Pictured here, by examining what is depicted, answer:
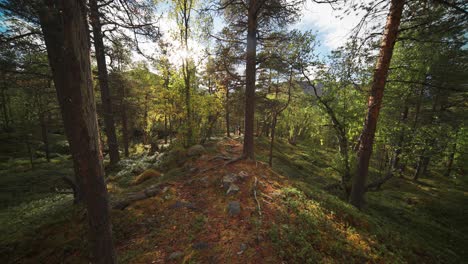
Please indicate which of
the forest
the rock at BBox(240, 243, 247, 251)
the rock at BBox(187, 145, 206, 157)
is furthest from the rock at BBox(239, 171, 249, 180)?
the rock at BBox(187, 145, 206, 157)

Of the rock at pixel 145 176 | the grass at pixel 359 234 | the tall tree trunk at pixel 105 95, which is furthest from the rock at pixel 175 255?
the tall tree trunk at pixel 105 95

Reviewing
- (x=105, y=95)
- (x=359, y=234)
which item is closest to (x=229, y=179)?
(x=359, y=234)

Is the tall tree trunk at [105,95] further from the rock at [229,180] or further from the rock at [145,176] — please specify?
the rock at [229,180]

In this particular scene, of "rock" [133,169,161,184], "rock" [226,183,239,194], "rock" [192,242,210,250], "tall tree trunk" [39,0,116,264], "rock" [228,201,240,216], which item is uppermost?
"tall tree trunk" [39,0,116,264]

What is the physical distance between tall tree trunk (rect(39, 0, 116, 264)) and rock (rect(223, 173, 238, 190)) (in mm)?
3670

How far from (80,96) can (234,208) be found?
4.28 m

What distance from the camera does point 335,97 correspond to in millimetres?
8758

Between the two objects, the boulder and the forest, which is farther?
the boulder

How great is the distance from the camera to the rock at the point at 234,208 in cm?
476

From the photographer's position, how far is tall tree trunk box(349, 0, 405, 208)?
16.8ft

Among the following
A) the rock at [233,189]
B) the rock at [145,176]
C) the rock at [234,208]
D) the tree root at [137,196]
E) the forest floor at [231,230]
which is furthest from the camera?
the rock at [145,176]

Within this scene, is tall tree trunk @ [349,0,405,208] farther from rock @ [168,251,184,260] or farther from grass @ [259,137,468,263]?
rock @ [168,251,184,260]

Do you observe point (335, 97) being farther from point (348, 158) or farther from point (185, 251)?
point (185, 251)

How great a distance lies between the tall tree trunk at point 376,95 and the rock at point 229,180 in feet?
15.1
